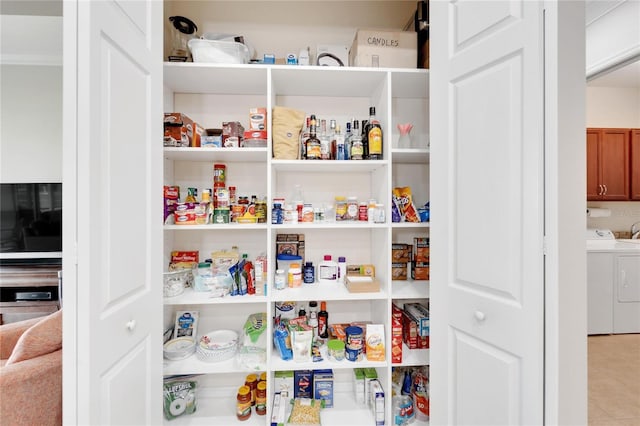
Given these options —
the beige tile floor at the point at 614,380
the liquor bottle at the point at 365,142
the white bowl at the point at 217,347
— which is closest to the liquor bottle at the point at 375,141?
the liquor bottle at the point at 365,142

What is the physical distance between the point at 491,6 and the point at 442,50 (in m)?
0.23

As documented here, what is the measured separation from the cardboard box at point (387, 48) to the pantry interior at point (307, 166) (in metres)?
0.09

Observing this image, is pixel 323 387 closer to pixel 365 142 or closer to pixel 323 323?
pixel 323 323

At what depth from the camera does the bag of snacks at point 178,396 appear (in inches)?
61.7

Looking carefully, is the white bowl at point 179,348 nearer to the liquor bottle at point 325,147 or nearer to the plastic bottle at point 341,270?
the plastic bottle at point 341,270

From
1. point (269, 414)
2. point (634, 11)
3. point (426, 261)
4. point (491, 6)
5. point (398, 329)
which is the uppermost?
point (634, 11)

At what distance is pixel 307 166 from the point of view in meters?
1.66

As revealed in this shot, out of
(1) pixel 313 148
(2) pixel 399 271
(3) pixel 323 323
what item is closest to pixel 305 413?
(3) pixel 323 323

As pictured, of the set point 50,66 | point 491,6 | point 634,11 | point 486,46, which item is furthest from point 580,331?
point 50,66

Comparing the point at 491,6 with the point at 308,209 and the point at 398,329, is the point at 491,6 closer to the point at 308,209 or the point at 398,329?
the point at 308,209

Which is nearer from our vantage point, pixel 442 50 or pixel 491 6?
pixel 491 6

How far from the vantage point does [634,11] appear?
6.22 ft

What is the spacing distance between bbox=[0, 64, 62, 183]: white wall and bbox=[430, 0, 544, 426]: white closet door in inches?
107

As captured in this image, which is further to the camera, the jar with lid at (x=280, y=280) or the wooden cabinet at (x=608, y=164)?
the wooden cabinet at (x=608, y=164)
